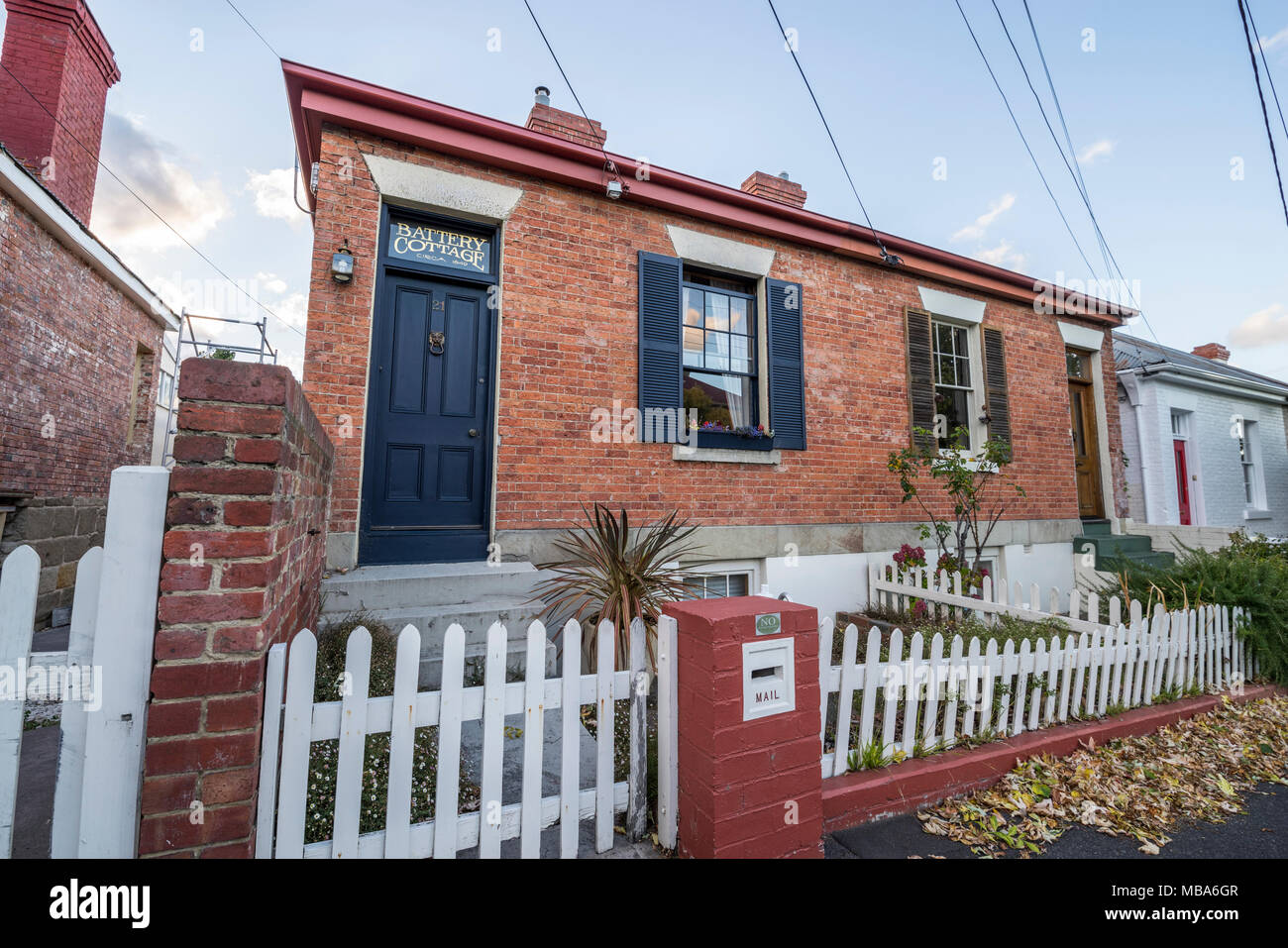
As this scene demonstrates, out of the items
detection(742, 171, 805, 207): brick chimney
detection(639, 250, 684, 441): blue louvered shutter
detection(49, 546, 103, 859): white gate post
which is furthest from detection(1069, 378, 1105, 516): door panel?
detection(49, 546, 103, 859): white gate post

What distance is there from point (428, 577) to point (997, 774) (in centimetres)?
366

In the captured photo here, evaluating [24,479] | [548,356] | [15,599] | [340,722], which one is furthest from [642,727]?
[24,479]

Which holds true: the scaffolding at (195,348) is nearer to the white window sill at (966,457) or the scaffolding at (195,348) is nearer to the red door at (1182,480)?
the white window sill at (966,457)

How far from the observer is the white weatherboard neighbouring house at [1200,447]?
35.9 ft

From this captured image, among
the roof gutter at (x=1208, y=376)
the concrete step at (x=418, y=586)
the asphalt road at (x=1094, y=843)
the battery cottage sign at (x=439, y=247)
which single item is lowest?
the asphalt road at (x=1094, y=843)

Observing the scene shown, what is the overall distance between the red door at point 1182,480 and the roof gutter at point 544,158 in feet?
26.8

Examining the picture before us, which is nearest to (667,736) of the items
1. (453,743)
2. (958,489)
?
(453,743)

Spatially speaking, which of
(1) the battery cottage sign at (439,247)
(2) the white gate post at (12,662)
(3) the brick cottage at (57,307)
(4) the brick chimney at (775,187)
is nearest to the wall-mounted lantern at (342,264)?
(1) the battery cottage sign at (439,247)

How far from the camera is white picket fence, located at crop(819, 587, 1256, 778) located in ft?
8.98

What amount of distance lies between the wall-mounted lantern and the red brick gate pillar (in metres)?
3.93

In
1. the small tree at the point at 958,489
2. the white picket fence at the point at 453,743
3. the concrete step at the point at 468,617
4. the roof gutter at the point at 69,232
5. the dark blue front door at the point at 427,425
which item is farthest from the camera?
the small tree at the point at 958,489

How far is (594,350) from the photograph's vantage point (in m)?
5.31

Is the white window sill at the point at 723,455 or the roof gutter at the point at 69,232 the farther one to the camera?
the white window sill at the point at 723,455

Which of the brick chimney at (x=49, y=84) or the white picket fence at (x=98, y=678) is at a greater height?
the brick chimney at (x=49, y=84)
